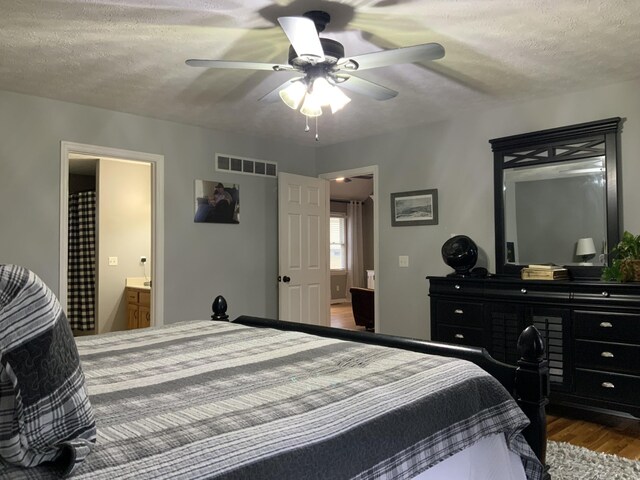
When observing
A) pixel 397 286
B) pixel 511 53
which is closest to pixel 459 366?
pixel 511 53

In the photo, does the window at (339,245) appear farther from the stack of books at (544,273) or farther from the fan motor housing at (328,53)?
the fan motor housing at (328,53)

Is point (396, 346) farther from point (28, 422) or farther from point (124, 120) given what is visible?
point (124, 120)

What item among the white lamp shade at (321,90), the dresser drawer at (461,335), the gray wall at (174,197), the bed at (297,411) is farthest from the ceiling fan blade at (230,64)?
the dresser drawer at (461,335)

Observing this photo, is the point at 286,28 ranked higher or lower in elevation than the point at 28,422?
higher

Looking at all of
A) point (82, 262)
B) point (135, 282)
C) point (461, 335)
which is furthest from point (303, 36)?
point (82, 262)

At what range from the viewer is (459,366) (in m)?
1.66

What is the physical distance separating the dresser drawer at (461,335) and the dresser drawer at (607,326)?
28.8 inches

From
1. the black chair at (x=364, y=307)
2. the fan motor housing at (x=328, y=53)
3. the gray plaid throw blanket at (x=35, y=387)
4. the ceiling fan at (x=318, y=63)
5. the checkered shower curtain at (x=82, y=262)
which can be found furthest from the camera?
the black chair at (x=364, y=307)

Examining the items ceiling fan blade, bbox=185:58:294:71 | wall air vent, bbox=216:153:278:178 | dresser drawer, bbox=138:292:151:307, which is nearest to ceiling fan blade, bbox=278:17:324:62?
ceiling fan blade, bbox=185:58:294:71

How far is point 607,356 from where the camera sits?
3.20 m

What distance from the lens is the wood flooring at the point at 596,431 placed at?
291 centimetres

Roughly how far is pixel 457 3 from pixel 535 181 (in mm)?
2155

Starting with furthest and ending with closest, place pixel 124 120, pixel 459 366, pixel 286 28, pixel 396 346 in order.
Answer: pixel 124 120, pixel 396 346, pixel 286 28, pixel 459 366

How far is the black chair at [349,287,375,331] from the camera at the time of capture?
693cm
